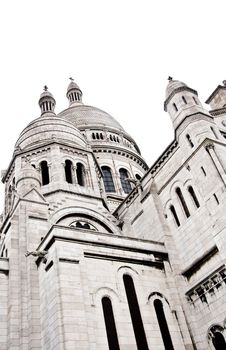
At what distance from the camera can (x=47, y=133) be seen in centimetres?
2866

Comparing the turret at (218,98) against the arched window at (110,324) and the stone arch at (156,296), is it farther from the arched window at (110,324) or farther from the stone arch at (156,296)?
the arched window at (110,324)

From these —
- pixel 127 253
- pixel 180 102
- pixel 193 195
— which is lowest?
pixel 127 253

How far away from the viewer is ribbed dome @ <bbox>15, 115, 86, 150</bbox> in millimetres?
28075

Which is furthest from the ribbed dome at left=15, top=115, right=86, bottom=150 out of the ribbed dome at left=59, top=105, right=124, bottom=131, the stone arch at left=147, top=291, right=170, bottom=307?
the stone arch at left=147, top=291, right=170, bottom=307

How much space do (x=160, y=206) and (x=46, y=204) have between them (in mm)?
6624

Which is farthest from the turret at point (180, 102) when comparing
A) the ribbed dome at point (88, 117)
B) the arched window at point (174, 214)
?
the ribbed dome at point (88, 117)

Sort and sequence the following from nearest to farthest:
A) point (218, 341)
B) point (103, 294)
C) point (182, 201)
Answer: point (218, 341)
point (103, 294)
point (182, 201)

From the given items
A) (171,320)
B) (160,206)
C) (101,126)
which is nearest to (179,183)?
(160,206)

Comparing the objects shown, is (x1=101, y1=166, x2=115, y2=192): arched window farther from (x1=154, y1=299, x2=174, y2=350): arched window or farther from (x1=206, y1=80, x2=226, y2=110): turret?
(x1=154, y1=299, x2=174, y2=350): arched window

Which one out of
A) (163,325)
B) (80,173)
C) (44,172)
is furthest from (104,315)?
(80,173)

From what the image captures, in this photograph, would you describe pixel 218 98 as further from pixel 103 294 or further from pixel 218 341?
pixel 103 294

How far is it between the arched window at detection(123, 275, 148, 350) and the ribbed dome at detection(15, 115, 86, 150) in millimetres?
13546

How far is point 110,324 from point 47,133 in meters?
17.0

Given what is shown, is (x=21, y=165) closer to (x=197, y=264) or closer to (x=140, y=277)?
(x=140, y=277)
